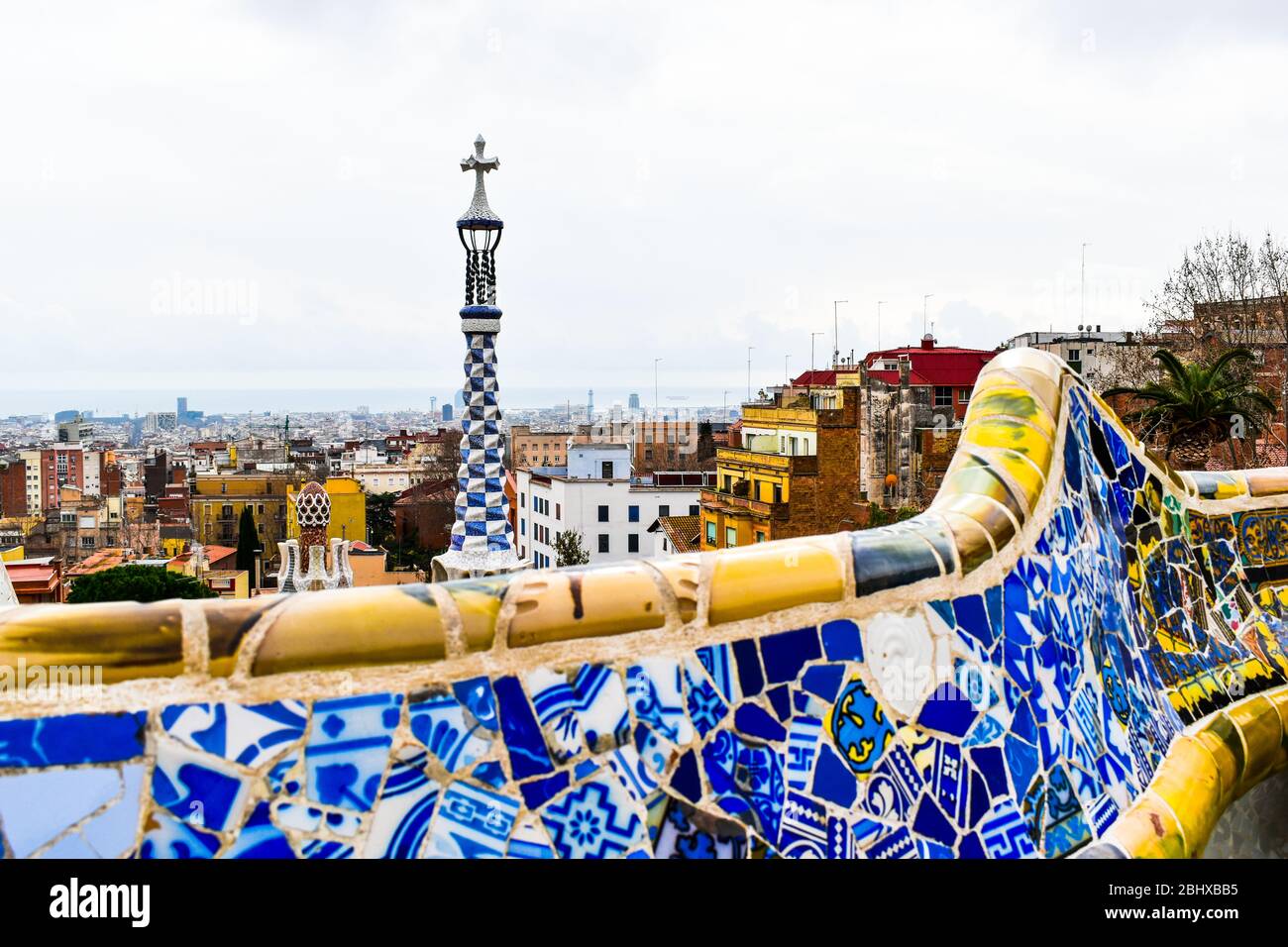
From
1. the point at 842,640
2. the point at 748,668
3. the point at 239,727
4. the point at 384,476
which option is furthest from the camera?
the point at 384,476

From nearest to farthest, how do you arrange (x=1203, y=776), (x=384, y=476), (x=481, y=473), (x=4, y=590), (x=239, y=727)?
(x=239, y=727), (x=1203, y=776), (x=4, y=590), (x=481, y=473), (x=384, y=476)

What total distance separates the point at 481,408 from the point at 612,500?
24824mm

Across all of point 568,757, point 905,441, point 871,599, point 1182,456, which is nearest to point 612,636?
point 568,757

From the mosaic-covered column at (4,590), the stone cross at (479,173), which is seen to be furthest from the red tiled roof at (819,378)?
the mosaic-covered column at (4,590)

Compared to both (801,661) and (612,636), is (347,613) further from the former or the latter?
(801,661)

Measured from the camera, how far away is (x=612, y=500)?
38.2m

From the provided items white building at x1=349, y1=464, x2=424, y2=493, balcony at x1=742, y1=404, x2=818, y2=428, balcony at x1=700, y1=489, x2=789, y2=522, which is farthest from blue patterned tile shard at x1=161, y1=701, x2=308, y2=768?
white building at x1=349, y1=464, x2=424, y2=493

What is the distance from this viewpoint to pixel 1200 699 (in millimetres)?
3934

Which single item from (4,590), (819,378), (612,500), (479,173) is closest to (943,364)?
(819,378)

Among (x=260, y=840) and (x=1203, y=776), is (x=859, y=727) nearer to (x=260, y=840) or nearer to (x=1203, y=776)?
(x=260, y=840)

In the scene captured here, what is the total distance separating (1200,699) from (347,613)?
9.40ft

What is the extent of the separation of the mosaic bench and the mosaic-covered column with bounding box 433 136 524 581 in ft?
32.0

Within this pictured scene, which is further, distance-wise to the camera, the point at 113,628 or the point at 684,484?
the point at 684,484

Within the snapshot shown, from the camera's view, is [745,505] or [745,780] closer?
[745,780]
